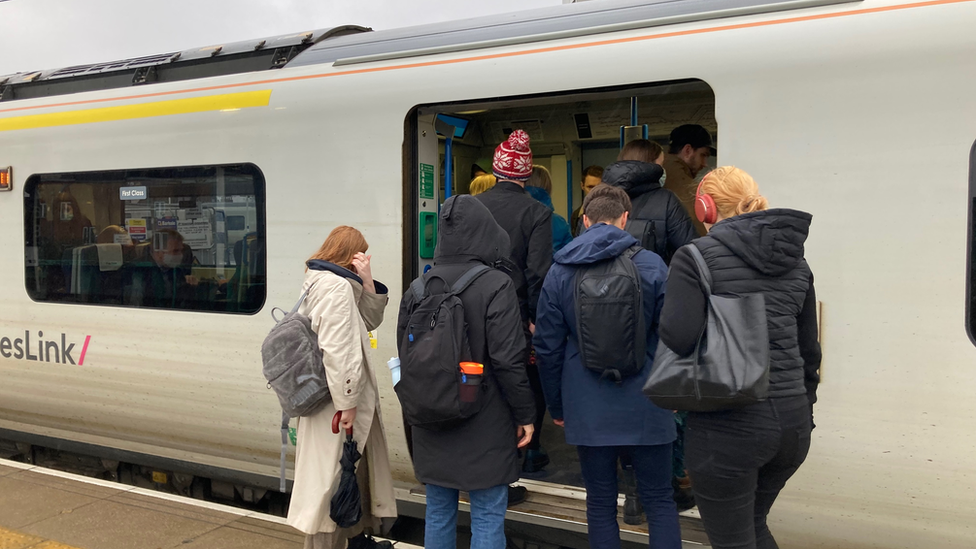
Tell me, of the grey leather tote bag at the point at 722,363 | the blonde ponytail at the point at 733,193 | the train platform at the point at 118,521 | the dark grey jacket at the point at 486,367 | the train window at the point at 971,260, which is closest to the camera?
the grey leather tote bag at the point at 722,363

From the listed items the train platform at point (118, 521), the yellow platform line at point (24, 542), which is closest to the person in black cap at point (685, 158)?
the train platform at point (118, 521)

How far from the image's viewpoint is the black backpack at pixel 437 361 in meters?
2.66

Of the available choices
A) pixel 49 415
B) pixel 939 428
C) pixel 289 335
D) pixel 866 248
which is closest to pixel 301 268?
pixel 289 335

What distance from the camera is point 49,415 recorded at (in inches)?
191

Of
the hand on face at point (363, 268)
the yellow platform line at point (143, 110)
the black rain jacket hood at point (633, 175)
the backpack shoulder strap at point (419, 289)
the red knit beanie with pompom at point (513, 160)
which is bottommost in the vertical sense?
the backpack shoulder strap at point (419, 289)

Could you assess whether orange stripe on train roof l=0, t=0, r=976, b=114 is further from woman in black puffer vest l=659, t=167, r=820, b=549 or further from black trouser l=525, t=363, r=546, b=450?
black trouser l=525, t=363, r=546, b=450

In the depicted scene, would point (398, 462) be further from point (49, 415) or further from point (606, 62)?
point (49, 415)

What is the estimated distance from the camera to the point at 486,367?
2768mm

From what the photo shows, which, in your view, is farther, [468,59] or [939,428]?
[468,59]

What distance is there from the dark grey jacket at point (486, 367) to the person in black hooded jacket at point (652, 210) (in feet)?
2.82

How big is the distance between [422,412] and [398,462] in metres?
1.20

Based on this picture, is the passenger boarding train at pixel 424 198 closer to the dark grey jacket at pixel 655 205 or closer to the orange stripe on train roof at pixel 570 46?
the orange stripe on train roof at pixel 570 46

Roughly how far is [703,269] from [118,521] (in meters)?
3.41

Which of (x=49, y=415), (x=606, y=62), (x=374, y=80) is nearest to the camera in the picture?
(x=606, y=62)
